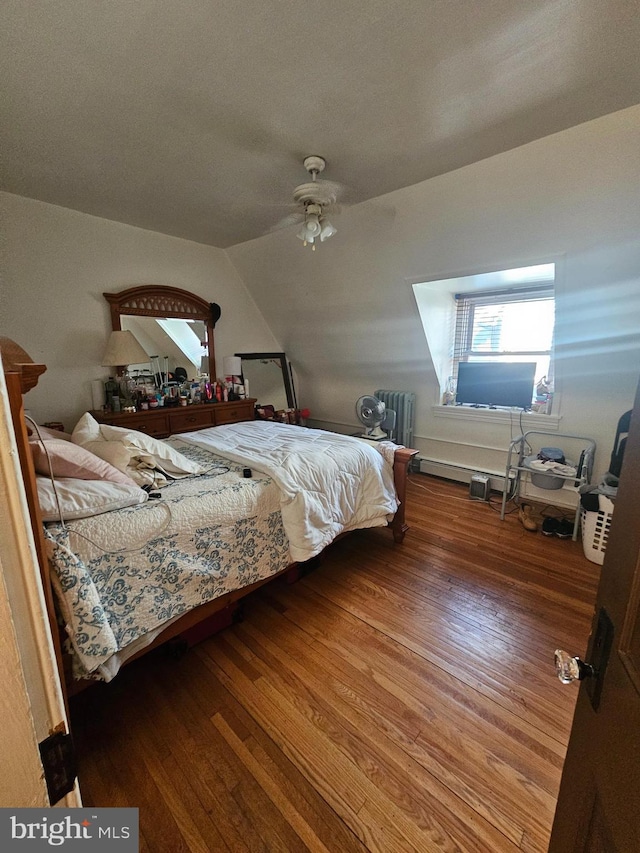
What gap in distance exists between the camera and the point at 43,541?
100 centimetres

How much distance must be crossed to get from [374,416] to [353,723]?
8.77ft

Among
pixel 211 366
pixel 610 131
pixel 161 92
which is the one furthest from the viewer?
pixel 211 366

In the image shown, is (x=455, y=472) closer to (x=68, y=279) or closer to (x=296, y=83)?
(x=296, y=83)

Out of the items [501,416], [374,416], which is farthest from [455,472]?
[374,416]

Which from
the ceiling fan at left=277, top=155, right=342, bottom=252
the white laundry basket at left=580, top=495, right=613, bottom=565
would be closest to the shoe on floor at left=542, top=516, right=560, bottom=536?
the white laundry basket at left=580, top=495, right=613, bottom=565

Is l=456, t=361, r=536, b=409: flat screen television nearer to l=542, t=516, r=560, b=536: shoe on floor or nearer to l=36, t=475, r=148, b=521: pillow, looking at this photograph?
l=542, t=516, r=560, b=536: shoe on floor

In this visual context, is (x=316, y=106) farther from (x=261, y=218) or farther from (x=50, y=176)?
(x=50, y=176)

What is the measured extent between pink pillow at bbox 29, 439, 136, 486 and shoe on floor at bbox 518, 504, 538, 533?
287 centimetres

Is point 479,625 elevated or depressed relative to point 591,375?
depressed

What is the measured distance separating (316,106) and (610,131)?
140 centimetres

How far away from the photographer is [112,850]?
20.9 inches

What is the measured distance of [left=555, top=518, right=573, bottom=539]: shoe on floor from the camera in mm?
2699

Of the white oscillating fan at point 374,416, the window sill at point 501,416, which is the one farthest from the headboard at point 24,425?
the window sill at point 501,416

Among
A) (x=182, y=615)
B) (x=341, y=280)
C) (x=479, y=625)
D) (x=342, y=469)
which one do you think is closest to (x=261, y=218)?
(x=341, y=280)
